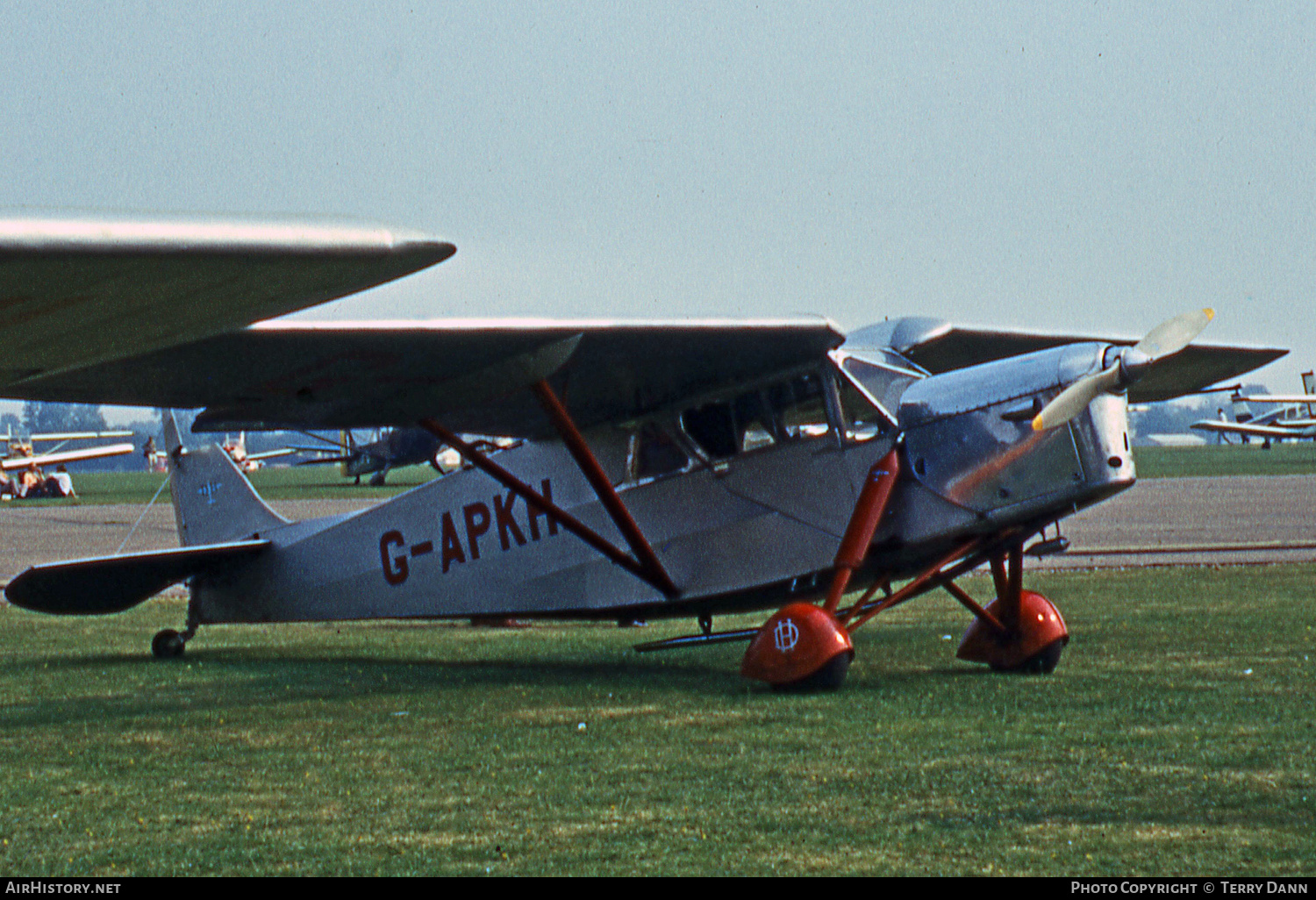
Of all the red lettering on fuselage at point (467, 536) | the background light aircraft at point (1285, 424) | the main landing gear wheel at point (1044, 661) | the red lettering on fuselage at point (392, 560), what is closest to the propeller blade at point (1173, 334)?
the main landing gear wheel at point (1044, 661)

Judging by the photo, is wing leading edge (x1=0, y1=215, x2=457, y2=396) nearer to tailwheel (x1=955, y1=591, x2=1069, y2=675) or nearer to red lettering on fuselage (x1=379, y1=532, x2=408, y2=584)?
tailwheel (x1=955, y1=591, x2=1069, y2=675)

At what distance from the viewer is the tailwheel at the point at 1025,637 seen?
31.2 feet

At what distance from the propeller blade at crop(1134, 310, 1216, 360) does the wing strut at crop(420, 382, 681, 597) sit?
3638mm

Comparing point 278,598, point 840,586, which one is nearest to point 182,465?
point 278,598

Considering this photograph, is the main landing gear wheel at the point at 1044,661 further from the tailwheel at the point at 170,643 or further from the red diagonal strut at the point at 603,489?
the tailwheel at the point at 170,643

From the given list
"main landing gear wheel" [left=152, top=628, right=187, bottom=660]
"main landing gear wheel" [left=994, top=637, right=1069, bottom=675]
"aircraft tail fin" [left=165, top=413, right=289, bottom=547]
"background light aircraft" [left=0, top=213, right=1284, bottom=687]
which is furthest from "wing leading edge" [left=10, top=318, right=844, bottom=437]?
"main landing gear wheel" [left=152, top=628, right=187, bottom=660]

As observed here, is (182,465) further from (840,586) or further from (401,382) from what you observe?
(840,586)

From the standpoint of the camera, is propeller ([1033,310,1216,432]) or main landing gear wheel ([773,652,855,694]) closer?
propeller ([1033,310,1216,432])

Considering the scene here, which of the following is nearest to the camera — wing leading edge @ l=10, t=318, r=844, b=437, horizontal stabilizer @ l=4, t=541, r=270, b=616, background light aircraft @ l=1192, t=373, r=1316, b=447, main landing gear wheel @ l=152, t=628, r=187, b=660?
wing leading edge @ l=10, t=318, r=844, b=437

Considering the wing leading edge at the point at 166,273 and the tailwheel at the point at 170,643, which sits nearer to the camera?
the wing leading edge at the point at 166,273

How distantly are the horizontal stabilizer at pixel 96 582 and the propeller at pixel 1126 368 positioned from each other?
7062 mm

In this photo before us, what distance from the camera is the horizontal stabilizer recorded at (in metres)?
11.0

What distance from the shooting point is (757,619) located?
14227mm

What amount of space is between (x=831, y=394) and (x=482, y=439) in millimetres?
3363
